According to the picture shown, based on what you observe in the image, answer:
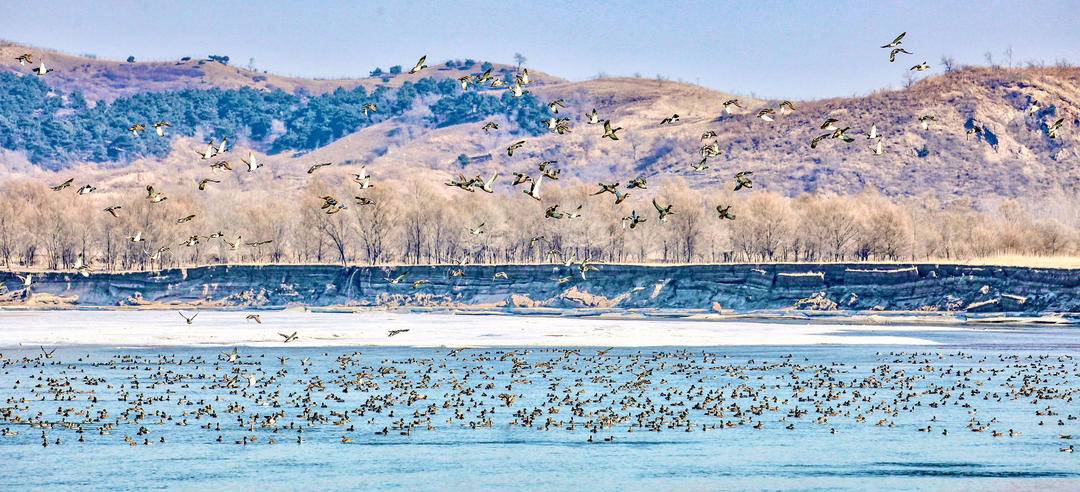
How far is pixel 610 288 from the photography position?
137250mm

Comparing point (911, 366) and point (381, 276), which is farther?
point (381, 276)

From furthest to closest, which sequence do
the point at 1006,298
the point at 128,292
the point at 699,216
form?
the point at 699,216
the point at 128,292
the point at 1006,298

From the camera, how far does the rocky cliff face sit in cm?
11838

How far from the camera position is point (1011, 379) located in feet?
196

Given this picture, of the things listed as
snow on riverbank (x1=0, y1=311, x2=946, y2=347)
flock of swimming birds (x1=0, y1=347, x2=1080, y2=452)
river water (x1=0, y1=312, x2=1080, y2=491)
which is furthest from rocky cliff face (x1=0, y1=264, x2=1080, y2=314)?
river water (x1=0, y1=312, x2=1080, y2=491)

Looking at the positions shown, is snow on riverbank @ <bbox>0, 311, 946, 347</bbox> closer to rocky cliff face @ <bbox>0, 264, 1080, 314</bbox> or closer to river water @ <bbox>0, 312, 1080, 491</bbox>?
rocky cliff face @ <bbox>0, 264, 1080, 314</bbox>

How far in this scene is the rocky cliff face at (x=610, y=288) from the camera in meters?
118

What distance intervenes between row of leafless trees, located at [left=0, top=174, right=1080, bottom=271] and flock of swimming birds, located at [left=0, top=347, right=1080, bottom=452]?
289 feet

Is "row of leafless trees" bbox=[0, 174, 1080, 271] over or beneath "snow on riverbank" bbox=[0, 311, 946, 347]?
over

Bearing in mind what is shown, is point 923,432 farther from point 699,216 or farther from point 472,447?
point 699,216

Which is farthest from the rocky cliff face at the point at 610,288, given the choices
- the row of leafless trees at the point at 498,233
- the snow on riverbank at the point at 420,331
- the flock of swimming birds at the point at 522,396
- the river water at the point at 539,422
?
the river water at the point at 539,422

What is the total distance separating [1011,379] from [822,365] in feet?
33.1

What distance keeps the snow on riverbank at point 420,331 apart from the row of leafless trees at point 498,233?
43.1 meters

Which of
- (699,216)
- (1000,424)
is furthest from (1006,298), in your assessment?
(1000,424)
